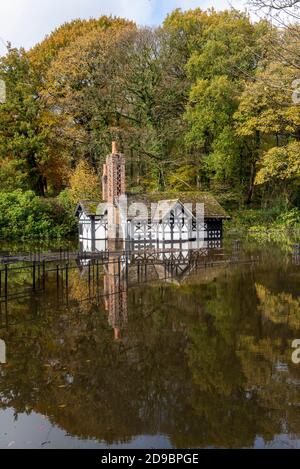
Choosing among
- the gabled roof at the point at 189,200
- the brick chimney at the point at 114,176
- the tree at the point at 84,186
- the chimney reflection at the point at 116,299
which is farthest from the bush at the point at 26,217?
the chimney reflection at the point at 116,299

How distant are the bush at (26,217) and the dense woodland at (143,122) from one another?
9cm

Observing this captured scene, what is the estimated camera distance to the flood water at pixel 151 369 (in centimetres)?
709

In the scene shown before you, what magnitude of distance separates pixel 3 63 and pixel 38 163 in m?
9.85

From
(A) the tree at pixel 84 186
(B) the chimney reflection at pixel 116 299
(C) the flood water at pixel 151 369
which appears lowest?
(C) the flood water at pixel 151 369

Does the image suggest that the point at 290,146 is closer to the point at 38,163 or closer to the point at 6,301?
the point at 38,163

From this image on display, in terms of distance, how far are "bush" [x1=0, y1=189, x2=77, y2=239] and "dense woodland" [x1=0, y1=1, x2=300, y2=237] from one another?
0.31 feet

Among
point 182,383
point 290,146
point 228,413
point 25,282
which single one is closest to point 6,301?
point 25,282

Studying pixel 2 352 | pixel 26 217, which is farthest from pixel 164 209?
pixel 2 352

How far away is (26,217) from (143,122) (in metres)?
13.9

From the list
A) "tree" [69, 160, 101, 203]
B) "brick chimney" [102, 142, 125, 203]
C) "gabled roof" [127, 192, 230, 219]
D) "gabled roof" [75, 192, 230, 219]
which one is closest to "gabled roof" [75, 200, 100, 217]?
"gabled roof" [75, 192, 230, 219]

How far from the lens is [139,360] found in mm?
10031

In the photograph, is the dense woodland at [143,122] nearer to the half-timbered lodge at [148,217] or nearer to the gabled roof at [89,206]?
the gabled roof at [89,206]

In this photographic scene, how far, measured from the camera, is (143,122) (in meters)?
43.7

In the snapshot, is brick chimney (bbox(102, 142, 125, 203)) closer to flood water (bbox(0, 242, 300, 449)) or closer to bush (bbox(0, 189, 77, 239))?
bush (bbox(0, 189, 77, 239))
